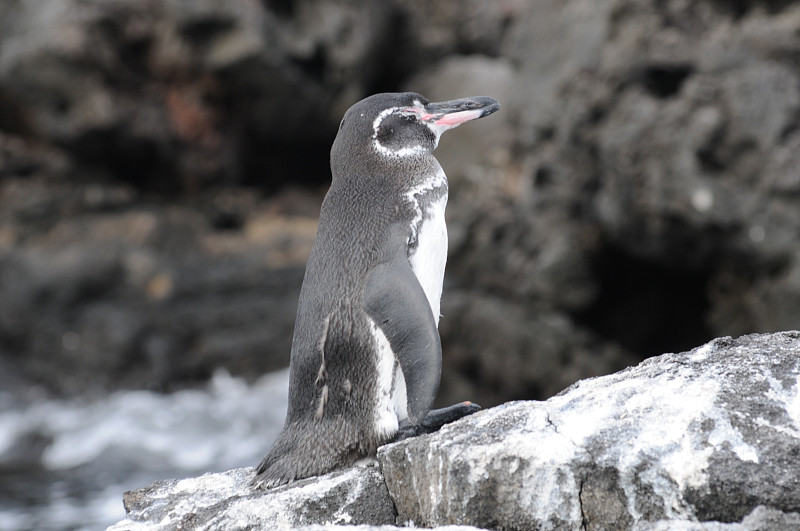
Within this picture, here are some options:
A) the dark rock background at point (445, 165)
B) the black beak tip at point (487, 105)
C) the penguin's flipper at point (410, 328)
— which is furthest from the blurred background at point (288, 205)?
the penguin's flipper at point (410, 328)

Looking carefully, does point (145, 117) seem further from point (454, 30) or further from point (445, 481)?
point (445, 481)

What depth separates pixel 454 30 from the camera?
13992 millimetres

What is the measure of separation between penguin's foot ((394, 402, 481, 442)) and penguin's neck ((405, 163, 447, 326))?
282 millimetres

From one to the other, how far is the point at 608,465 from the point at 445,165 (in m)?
10.4

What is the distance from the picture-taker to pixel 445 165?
40.2ft

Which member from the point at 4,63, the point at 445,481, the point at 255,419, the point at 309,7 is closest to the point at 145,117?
the point at 4,63

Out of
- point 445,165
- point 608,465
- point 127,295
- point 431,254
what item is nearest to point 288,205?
point 445,165

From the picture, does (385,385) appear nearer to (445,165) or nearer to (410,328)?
(410,328)

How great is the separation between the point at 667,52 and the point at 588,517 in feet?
17.6

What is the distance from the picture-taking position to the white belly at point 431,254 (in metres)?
2.82

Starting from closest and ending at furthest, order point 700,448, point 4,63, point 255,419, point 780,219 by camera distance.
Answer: point 700,448 < point 780,219 < point 255,419 < point 4,63

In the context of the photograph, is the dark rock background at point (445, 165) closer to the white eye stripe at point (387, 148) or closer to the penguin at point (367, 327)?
the white eye stripe at point (387, 148)

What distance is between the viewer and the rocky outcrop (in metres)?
1.94

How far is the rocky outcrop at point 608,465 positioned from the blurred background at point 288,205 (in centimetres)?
406
